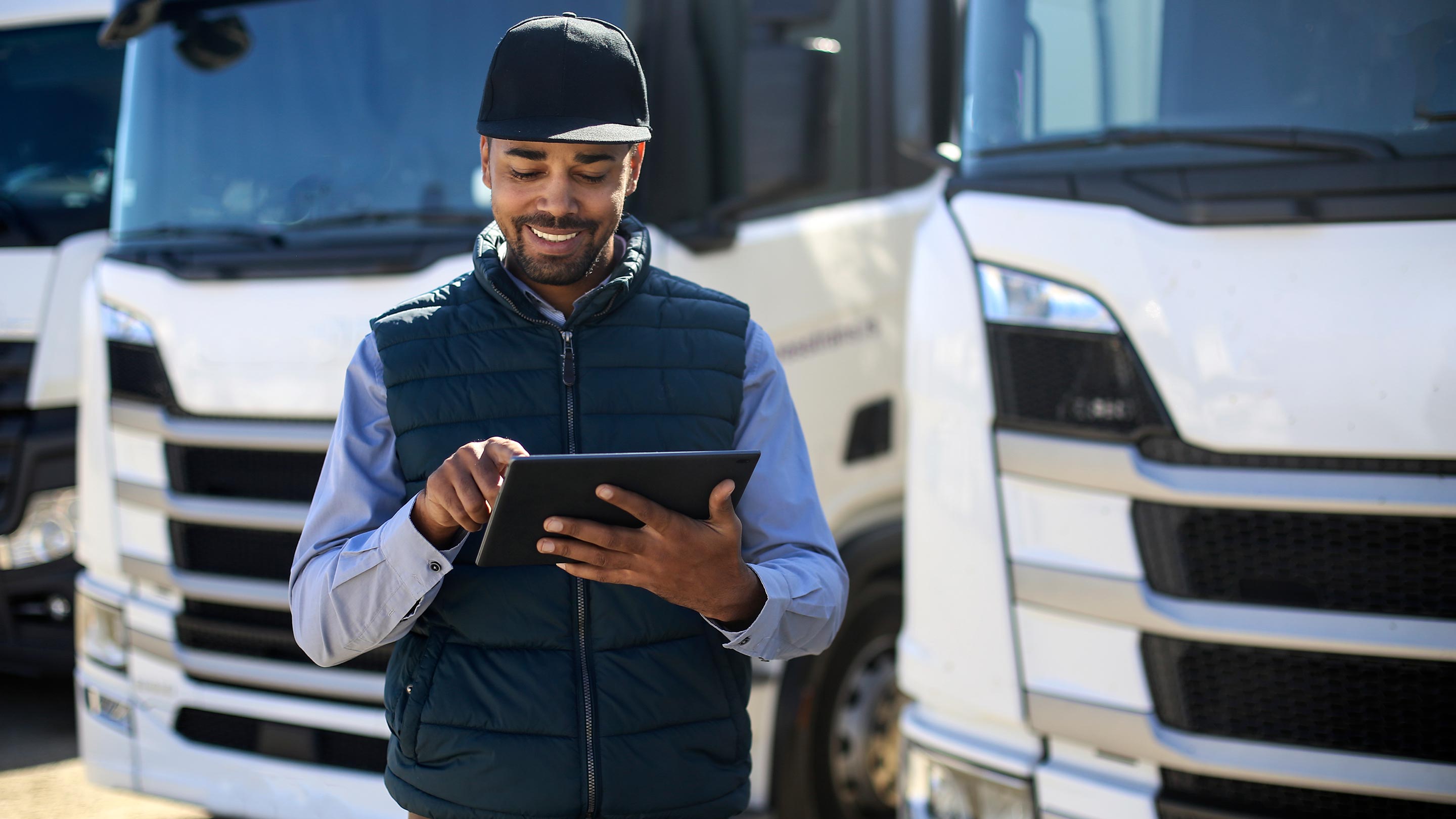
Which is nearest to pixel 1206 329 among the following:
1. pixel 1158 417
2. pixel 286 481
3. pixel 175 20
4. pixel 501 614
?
pixel 1158 417

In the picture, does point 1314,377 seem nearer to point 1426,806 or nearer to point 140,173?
point 1426,806

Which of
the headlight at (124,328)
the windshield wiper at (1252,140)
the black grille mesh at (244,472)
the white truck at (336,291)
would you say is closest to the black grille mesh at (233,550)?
the white truck at (336,291)

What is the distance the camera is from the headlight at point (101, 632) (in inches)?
177

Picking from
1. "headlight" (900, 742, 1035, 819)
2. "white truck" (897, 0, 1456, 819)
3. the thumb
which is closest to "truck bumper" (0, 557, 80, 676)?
"headlight" (900, 742, 1035, 819)

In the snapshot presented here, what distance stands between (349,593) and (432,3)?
2.50 meters

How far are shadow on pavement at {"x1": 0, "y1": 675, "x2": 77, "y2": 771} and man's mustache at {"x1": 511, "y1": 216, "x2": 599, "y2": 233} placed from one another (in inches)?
179

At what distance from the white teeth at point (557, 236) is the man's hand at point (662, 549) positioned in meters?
0.52

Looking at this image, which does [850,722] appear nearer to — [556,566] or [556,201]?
[556,566]

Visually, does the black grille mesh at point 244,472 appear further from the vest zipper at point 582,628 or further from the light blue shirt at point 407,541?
the vest zipper at point 582,628

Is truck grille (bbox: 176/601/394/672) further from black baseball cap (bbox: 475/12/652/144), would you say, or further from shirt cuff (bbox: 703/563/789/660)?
black baseball cap (bbox: 475/12/652/144)

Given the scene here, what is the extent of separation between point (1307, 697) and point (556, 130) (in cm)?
202

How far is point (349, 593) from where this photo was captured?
1.93m

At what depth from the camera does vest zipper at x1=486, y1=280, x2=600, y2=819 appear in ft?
6.33

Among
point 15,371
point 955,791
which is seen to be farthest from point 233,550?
point 955,791
